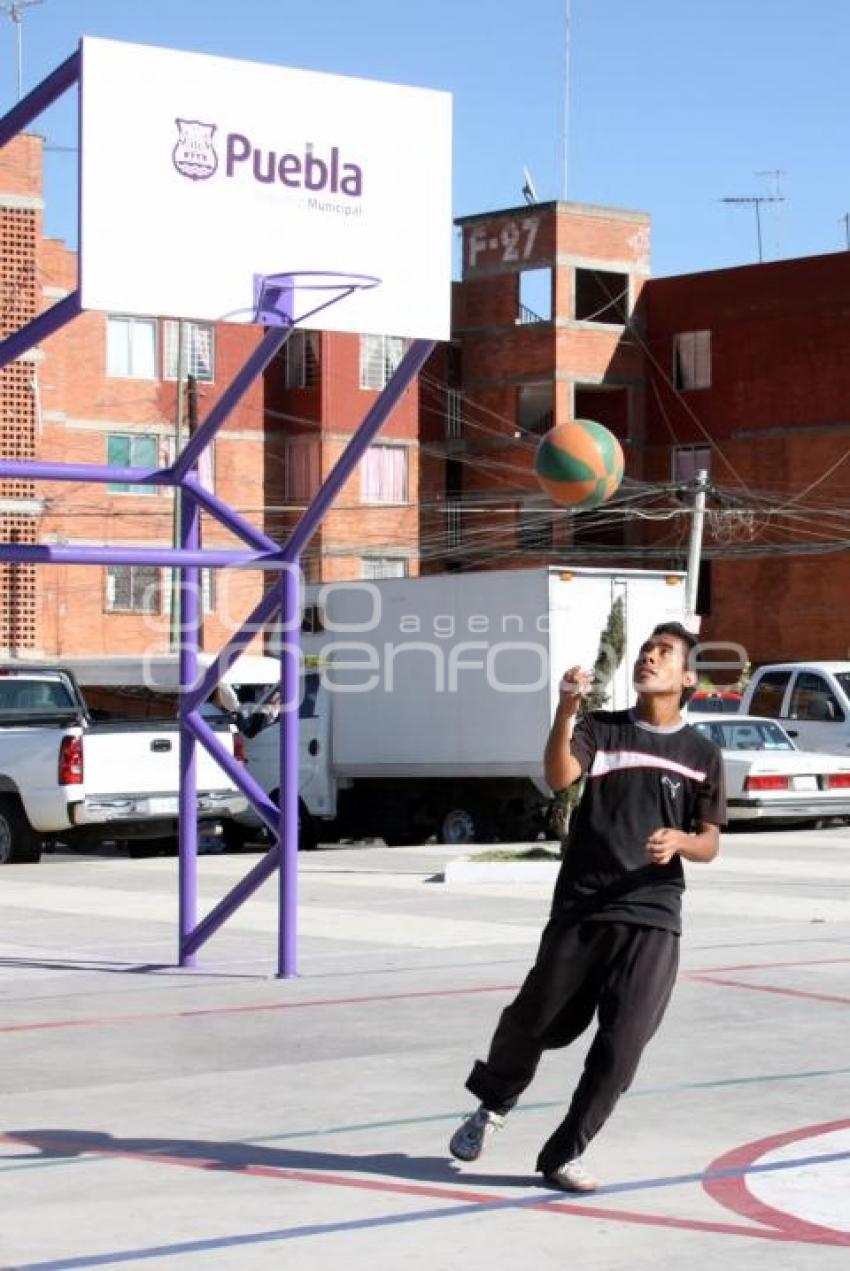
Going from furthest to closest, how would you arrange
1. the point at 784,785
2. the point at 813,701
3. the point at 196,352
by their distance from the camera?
the point at 196,352, the point at 813,701, the point at 784,785

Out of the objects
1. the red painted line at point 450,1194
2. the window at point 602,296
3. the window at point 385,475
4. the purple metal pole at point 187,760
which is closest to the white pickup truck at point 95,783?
the purple metal pole at point 187,760

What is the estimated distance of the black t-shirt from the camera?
7.51 m

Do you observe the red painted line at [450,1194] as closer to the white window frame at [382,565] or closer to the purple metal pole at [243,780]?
the purple metal pole at [243,780]

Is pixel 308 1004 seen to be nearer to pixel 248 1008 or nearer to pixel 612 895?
pixel 248 1008

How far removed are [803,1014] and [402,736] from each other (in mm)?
15340

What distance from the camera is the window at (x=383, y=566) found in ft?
204

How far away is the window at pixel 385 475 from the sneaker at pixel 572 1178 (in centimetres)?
5457

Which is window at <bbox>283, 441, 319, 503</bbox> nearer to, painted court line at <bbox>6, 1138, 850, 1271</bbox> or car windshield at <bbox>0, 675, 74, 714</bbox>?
car windshield at <bbox>0, 675, 74, 714</bbox>

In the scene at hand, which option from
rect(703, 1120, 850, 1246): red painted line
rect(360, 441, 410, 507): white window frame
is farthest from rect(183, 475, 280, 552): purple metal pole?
rect(360, 441, 410, 507): white window frame

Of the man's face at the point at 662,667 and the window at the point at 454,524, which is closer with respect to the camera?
the man's face at the point at 662,667

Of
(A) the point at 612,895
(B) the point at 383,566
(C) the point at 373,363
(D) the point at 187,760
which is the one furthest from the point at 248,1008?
(B) the point at 383,566

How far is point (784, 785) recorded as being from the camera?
27.4m

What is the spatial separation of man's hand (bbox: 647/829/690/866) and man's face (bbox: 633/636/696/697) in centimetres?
48

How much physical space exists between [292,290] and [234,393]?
0.93m
